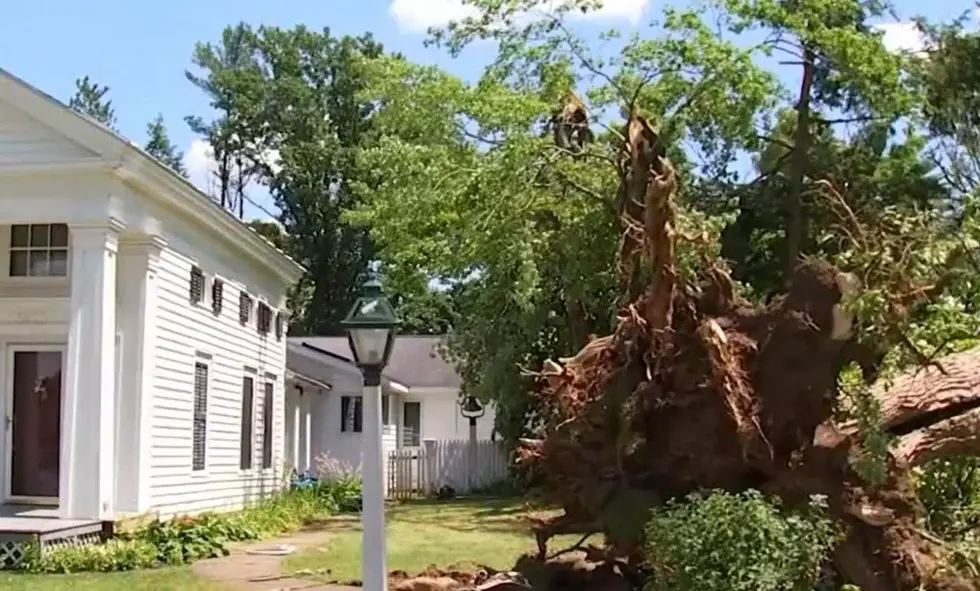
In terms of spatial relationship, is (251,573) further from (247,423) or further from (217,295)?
(247,423)

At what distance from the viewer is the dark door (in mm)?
15461

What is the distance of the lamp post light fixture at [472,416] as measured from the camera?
96.2 ft

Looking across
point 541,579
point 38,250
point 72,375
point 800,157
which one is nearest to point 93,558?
point 72,375

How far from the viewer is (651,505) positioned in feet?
29.4

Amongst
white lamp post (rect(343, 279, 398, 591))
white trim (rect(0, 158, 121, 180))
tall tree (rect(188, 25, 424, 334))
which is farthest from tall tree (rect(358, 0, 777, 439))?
tall tree (rect(188, 25, 424, 334))

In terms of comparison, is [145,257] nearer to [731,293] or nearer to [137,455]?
[137,455]

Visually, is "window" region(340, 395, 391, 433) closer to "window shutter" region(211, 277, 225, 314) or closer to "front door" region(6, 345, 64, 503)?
"window shutter" region(211, 277, 225, 314)

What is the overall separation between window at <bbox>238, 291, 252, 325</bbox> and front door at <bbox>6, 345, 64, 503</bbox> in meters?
4.67

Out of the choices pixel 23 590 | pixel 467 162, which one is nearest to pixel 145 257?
pixel 23 590

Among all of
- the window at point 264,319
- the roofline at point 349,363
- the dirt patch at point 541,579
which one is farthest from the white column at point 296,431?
the dirt patch at point 541,579

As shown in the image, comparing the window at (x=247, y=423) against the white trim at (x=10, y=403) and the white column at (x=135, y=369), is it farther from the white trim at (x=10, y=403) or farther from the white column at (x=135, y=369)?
the white column at (x=135, y=369)

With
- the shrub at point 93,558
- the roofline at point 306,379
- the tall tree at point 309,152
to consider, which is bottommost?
the shrub at point 93,558

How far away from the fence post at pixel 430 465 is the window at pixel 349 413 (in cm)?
325

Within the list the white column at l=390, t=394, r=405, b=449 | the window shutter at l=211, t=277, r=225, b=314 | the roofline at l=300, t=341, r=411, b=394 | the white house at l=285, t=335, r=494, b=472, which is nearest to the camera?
the window shutter at l=211, t=277, r=225, b=314
